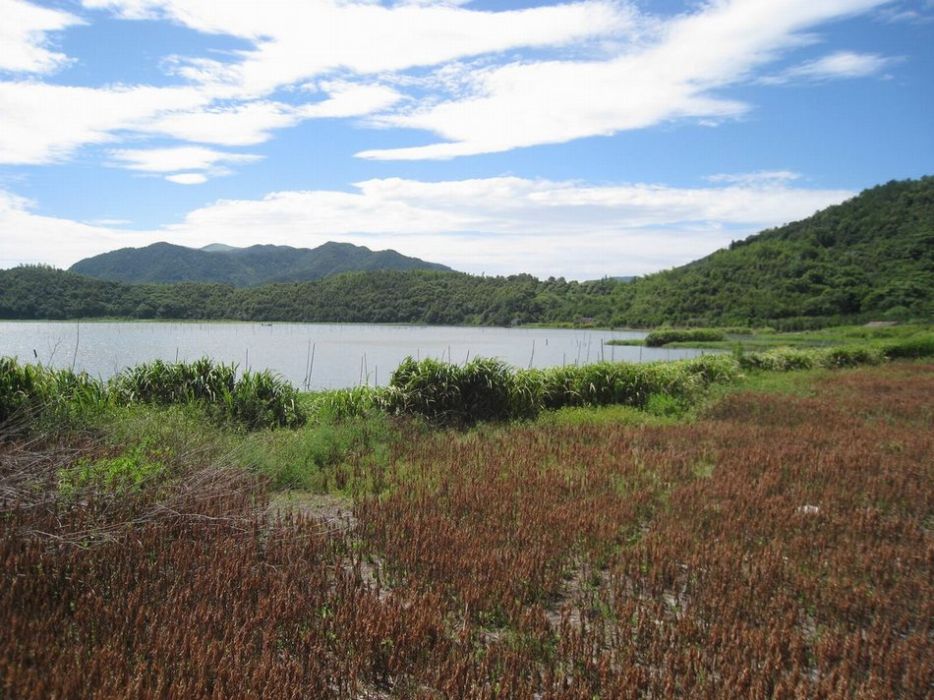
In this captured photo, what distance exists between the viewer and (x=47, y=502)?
221 inches

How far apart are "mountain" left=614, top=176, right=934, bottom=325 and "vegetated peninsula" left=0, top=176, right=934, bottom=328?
205 mm

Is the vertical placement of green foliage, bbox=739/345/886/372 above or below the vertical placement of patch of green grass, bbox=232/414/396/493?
above

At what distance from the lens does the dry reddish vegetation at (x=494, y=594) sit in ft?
12.0

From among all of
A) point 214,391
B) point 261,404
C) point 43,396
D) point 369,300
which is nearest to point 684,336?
point 261,404

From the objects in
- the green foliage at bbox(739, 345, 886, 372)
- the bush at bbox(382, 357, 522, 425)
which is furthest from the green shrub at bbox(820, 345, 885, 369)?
the bush at bbox(382, 357, 522, 425)

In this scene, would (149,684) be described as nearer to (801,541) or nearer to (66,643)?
(66,643)

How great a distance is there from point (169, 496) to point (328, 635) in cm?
306

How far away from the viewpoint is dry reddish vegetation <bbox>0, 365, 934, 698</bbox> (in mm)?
3652

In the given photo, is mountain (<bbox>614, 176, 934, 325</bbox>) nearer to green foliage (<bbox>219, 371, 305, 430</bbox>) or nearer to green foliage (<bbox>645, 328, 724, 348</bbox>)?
green foliage (<bbox>645, 328, 724, 348</bbox>)

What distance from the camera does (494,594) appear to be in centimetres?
492

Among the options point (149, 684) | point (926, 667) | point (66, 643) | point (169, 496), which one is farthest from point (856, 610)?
point (169, 496)

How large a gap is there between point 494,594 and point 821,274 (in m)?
94.4

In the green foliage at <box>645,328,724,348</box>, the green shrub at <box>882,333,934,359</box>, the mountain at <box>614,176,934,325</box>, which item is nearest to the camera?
the green shrub at <box>882,333,934,359</box>

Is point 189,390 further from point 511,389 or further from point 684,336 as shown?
point 684,336
